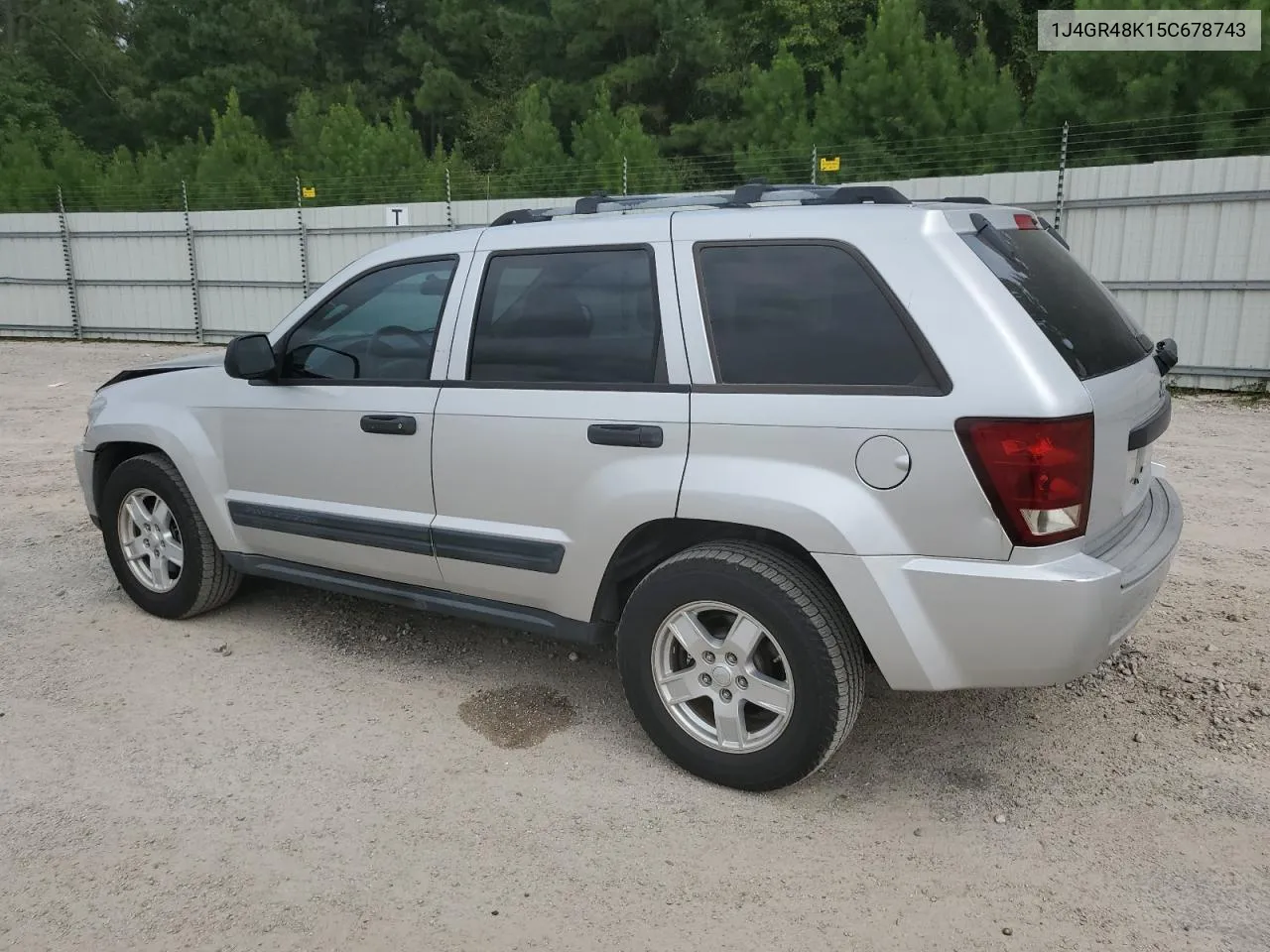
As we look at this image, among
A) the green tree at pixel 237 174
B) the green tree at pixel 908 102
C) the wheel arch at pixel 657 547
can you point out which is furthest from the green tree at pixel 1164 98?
the green tree at pixel 237 174

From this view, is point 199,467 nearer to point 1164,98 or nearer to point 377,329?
point 377,329

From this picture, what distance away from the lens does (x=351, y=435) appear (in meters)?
4.06

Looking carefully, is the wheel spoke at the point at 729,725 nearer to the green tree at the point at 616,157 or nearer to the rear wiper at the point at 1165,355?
the rear wiper at the point at 1165,355

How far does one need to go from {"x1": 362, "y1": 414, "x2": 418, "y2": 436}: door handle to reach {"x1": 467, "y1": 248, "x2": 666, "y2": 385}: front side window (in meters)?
0.30

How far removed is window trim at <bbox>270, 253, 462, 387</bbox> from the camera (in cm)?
389

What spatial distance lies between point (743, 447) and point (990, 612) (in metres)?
0.84

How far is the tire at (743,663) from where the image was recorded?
10.2 ft

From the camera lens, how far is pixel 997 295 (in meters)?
2.93

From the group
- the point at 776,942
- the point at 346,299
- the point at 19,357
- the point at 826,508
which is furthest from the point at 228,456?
the point at 19,357

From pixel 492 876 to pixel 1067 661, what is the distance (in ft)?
5.57

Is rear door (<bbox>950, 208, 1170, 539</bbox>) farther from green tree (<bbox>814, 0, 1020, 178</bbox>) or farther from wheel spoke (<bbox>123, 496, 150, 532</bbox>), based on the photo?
green tree (<bbox>814, 0, 1020, 178</bbox>)

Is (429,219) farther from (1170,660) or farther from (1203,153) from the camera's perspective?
(1170,660)

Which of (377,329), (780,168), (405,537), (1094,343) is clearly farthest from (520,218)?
(780,168)

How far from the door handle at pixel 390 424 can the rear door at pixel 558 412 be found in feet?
0.42
